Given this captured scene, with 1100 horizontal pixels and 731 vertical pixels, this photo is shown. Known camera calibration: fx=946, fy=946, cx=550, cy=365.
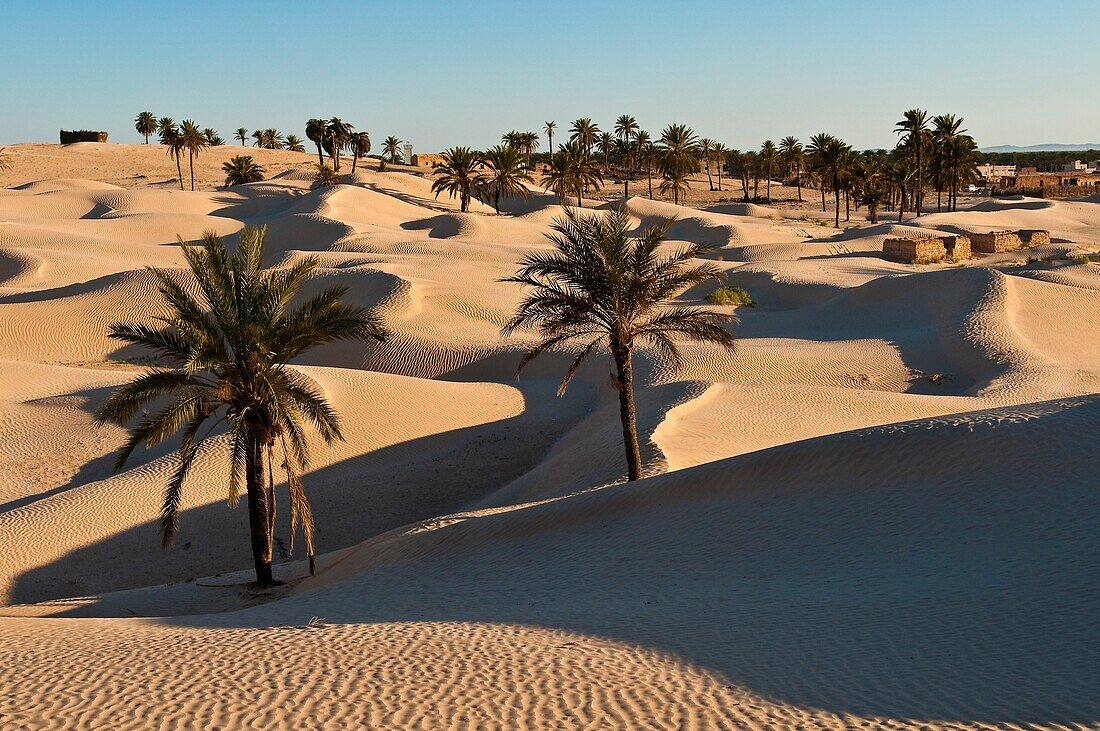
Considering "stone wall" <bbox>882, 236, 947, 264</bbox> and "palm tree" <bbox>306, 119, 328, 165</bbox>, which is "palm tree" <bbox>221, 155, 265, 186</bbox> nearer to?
"palm tree" <bbox>306, 119, 328, 165</bbox>

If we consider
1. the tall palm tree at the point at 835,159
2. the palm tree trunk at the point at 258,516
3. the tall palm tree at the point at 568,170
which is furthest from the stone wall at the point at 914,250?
the palm tree trunk at the point at 258,516

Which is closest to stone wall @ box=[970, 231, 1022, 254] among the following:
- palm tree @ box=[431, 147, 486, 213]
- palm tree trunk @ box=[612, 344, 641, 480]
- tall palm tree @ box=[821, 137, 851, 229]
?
tall palm tree @ box=[821, 137, 851, 229]

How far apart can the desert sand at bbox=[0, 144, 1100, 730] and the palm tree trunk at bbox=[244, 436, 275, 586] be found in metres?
0.38

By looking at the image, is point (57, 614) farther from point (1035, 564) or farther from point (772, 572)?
point (1035, 564)

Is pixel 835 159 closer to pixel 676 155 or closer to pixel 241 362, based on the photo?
pixel 676 155

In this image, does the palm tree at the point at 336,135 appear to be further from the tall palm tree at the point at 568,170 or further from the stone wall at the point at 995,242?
the stone wall at the point at 995,242

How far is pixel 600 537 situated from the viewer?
13.3 meters

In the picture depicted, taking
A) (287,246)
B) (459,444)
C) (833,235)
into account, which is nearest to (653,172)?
(833,235)

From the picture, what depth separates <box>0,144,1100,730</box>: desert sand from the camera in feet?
22.7

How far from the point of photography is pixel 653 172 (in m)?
102

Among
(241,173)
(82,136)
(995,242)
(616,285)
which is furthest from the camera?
(82,136)

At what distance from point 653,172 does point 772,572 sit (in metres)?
94.3

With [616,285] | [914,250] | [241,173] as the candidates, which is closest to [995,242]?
[914,250]

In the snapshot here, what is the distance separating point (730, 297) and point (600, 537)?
84.9ft
